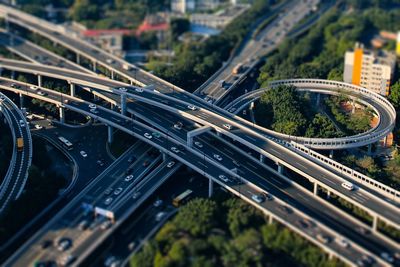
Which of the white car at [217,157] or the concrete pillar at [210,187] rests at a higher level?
the white car at [217,157]

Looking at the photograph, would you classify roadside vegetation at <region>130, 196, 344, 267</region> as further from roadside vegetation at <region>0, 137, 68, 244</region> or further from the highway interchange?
roadside vegetation at <region>0, 137, 68, 244</region>

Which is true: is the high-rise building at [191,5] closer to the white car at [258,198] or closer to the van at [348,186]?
the van at [348,186]

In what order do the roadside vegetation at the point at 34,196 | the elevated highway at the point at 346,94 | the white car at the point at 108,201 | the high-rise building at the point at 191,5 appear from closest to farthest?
the roadside vegetation at the point at 34,196, the white car at the point at 108,201, the elevated highway at the point at 346,94, the high-rise building at the point at 191,5

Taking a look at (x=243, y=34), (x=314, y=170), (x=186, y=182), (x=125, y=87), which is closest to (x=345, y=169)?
(x=314, y=170)

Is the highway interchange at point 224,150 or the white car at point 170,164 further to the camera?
the white car at point 170,164

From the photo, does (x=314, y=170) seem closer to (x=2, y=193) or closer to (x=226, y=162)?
(x=226, y=162)

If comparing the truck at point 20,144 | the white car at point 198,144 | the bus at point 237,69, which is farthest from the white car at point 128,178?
the bus at point 237,69

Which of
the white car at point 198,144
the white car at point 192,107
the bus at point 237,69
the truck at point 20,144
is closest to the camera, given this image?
the white car at point 198,144

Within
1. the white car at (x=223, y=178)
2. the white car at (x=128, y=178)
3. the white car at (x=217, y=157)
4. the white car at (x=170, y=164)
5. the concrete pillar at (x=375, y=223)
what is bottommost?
the concrete pillar at (x=375, y=223)
